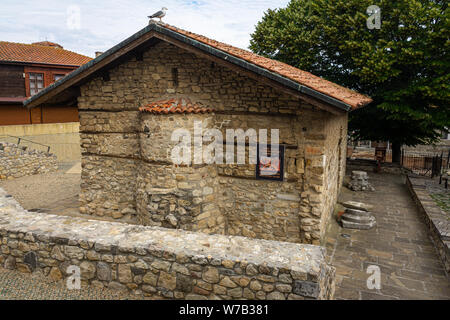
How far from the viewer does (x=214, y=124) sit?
7195 mm

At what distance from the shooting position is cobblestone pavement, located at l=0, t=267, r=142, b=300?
410 cm

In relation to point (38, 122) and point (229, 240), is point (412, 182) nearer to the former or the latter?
point (229, 240)

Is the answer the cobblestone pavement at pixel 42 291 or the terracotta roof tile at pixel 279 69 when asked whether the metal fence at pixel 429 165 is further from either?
the cobblestone pavement at pixel 42 291

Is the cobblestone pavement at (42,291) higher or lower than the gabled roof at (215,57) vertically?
lower

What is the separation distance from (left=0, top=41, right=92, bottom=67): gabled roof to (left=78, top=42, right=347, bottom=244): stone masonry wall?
1462cm

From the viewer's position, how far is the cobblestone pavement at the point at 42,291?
410cm

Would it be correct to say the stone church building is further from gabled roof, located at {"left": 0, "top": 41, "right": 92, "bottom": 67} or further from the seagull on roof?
gabled roof, located at {"left": 0, "top": 41, "right": 92, "bottom": 67}

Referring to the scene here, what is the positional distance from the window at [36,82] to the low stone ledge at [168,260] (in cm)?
1818

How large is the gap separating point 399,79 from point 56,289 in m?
14.8

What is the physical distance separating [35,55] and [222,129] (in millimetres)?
18532

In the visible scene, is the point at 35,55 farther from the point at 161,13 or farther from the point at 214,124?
the point at 214,124

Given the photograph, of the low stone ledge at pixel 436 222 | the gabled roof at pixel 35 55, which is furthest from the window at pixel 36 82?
the low stone ledge at pixel 436 222
